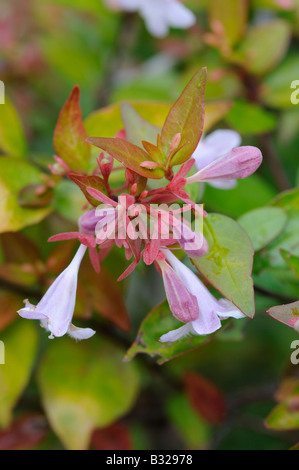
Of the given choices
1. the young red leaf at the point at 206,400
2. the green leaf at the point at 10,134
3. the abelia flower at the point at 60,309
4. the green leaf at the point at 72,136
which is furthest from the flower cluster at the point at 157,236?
the young red leaf at the point at 206,400

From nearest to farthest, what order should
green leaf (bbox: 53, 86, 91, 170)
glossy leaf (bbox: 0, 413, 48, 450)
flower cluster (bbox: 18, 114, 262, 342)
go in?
1. flower cluster (bbox: 18, 114, 262, 342)
2. green leaf (bbox: 53, 86, 91, 170)
3. glossy leaf (bbox: 0, 413, 48, 450)

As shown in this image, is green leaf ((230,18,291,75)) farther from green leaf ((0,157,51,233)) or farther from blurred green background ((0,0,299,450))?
green leaf ((0,157,51,233))

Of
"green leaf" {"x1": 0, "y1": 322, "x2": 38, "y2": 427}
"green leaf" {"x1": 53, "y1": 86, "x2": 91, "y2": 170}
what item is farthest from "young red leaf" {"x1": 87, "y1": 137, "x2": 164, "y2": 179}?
"green leaf" {"x1": 0, "y1": 322, "x2": 38, "y2": 427}

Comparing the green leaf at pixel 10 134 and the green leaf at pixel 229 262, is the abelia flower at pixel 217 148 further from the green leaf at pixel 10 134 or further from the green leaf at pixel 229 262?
the green leaf at pixel 10 134
